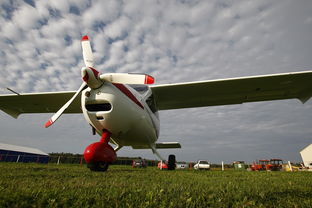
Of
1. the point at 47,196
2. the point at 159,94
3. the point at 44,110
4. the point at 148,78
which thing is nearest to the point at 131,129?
the point at 148,78

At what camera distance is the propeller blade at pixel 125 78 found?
463cm

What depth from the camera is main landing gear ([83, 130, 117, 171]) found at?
4.87 meters

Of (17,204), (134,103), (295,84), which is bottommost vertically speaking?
(17,204)

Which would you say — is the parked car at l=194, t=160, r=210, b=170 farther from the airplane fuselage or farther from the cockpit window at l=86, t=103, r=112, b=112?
the cockpit window at l=86, t=103, r=112, b=112

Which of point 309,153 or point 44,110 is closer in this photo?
point 44,110

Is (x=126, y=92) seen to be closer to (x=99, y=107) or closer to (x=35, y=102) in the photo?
(x=99, y=107)

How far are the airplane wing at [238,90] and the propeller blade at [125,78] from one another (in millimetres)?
2618

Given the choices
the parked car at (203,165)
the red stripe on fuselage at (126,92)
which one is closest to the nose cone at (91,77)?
the red stripe on fuselage at (126,92)

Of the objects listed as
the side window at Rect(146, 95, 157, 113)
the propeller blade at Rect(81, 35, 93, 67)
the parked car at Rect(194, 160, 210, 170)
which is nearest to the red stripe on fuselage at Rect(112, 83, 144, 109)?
the side window at Rect(146, 95, 157, 113)

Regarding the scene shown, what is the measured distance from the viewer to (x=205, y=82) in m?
6.77

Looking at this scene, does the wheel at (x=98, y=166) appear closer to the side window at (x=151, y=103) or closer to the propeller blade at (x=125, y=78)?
the propeller blade at (x=125, y=78)

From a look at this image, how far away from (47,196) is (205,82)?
6146 mm

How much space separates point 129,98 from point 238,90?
4.53 m

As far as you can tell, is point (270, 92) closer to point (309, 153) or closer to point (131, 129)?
point (131, 129)
